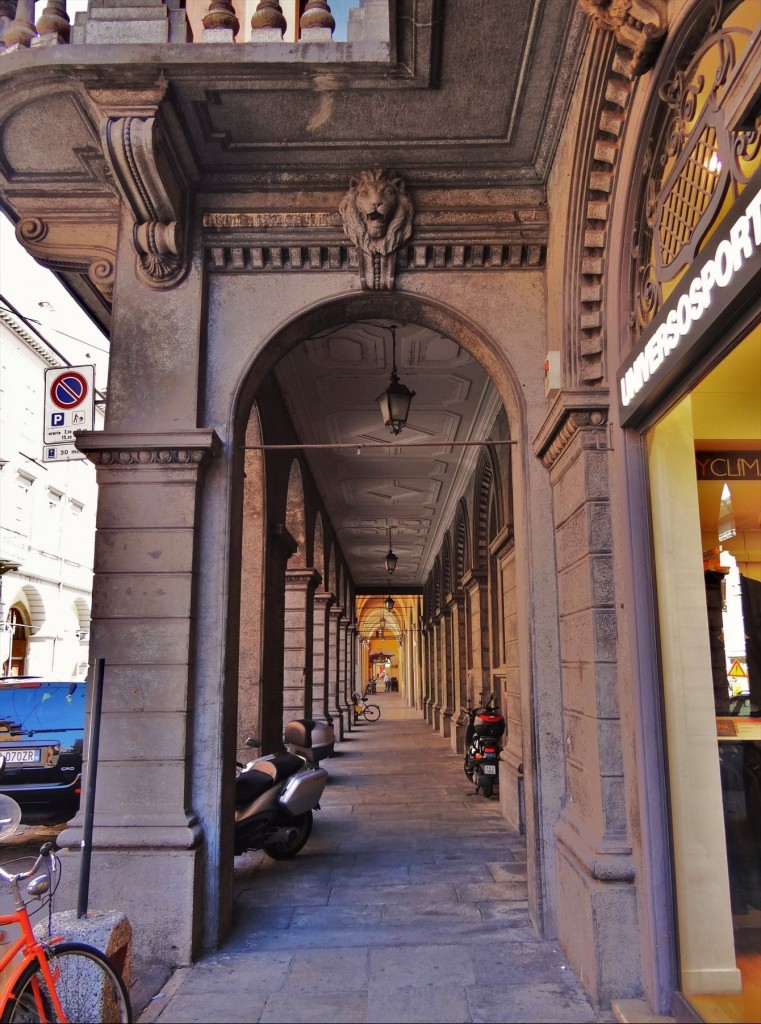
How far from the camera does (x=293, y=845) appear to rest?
22.3ft

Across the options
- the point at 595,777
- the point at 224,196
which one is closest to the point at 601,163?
the point at 224,196

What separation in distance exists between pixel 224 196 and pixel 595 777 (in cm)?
435

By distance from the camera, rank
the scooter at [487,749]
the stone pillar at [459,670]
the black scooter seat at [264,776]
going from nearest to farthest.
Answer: the black scooter seat at [264,776], the scooter at [487,749], the stone pillar at [459,670]

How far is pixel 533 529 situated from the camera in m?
5.10

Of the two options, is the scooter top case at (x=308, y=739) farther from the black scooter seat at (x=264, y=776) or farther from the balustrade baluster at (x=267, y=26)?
the balustrade baluster at (x=267, y=26)

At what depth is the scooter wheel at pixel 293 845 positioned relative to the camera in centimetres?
674

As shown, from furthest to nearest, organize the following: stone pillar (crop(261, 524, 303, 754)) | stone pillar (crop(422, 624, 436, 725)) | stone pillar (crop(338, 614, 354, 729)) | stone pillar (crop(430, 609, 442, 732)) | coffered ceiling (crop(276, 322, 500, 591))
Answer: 1. stone pillar (crop(422, 624, 436, 725))
2. stone pillar (crop(338, 614, 354, 729))
3. stone pillar (crop(430, 609, 442, 732))
4. coffered ceiling (crop(276, 322, 500, 591))
5. stone pillar (crop(261, 524, 303, 754))

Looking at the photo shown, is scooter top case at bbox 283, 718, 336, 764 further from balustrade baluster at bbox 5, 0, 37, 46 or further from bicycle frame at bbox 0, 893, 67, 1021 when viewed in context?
balustrade baluster at bbox 5, 0, 37, 46

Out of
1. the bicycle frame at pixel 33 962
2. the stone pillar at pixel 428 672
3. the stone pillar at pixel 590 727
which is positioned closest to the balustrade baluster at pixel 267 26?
the stone pillar at pixel 590 727

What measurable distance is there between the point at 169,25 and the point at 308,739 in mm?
6740

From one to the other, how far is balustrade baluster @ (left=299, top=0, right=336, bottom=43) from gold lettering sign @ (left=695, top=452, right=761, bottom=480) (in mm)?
3182

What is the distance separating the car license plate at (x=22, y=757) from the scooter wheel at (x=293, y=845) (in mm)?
2563

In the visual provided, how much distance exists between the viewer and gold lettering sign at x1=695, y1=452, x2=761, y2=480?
11.3 ft

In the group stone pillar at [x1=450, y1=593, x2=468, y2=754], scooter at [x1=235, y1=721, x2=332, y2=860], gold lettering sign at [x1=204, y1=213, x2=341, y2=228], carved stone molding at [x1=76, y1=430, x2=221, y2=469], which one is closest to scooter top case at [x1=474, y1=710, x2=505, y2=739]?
scooter at [x1=235, y1=721, x2=332, y2=860]
